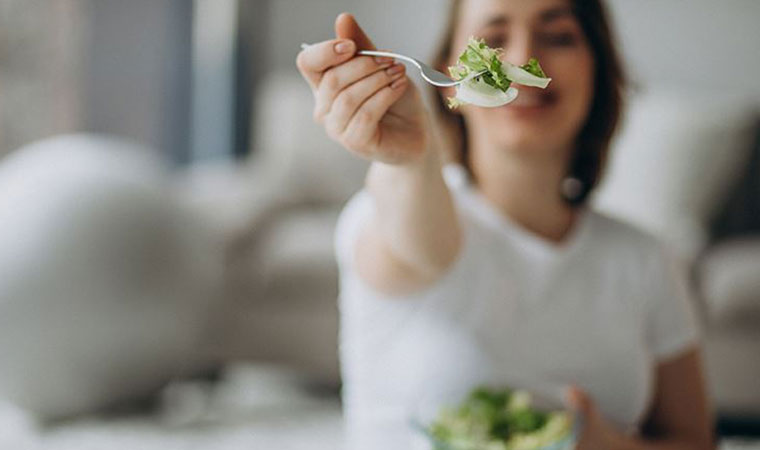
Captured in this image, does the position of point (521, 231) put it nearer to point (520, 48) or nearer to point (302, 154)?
point (520, 48)

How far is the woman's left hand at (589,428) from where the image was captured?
87 cm

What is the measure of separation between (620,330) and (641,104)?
1.57 m

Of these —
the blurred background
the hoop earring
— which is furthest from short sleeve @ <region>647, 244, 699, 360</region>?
the blurred background

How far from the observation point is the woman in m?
0.88

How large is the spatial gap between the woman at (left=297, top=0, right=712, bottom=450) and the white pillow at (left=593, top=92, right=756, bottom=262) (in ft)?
4.09

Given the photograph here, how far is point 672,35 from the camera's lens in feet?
10.1

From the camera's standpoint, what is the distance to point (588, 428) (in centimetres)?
89

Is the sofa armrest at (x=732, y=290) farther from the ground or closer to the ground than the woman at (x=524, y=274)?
closer to the ground

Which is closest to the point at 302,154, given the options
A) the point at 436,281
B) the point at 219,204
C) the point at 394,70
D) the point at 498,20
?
the point at 219,204

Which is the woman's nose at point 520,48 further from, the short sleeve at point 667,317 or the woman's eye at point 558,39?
the short sleeve at point 667,317

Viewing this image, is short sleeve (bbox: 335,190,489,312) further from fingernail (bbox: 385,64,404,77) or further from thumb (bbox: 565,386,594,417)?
fingernail (bbox: 385,64,404,77)

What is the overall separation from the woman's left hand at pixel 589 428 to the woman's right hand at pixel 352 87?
1.11 feet

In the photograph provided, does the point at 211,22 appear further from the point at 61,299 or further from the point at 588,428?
the point at 588,428

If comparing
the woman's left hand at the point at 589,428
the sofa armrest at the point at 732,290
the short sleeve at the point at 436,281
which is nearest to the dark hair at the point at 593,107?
the short sleeve at the point at 436,281
